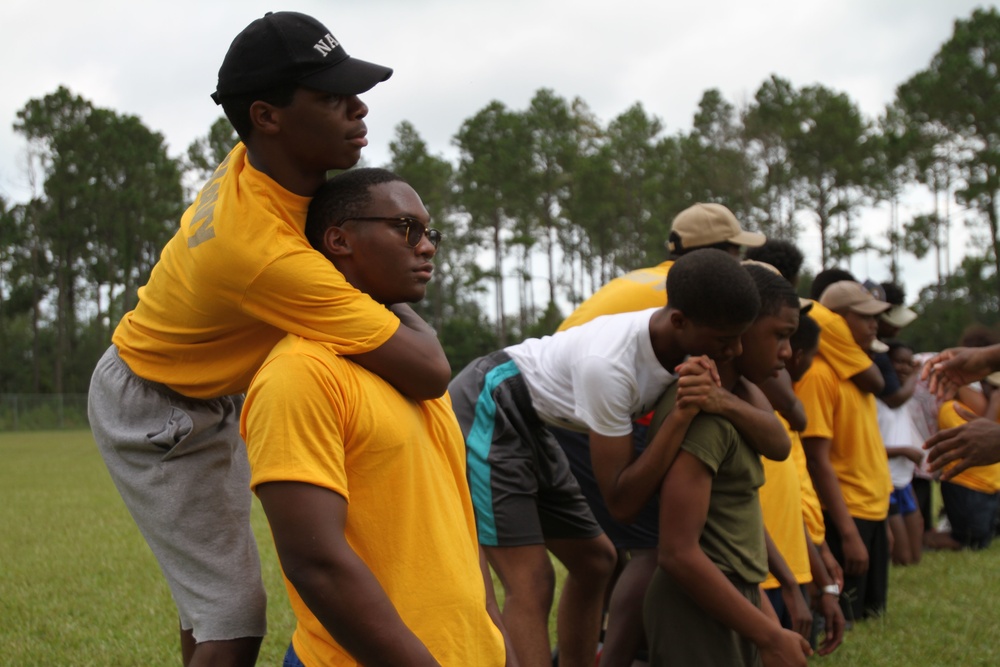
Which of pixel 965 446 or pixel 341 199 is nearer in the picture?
pixel 341 199

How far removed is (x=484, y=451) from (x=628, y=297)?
114 cm

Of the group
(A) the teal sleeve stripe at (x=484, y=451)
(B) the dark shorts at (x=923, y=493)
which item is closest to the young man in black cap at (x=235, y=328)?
(A) the teal sleeve stripe at (x=484, y=451)

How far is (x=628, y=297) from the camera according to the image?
15.8 feet

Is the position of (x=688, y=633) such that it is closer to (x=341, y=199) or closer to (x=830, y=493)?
(x=341, y=199)

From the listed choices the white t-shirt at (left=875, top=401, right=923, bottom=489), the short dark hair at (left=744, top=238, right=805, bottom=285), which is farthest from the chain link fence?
the short dark hair at (left=744, top=238, right=805, bottom=285)

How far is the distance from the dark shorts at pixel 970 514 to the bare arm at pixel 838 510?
402 centimetres

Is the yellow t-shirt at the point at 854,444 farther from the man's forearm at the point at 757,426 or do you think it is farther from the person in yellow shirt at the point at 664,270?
the man's forearm at the point at 757,426

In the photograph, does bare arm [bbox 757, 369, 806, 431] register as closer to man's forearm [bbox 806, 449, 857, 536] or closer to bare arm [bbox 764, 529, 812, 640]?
man's forearm [bbox 806, 449, 857, 536]

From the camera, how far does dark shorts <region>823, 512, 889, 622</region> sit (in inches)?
241

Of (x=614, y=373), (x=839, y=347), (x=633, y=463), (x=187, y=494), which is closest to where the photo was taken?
(x=187, y=494)

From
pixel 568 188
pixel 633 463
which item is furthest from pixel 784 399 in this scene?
pixel 568 188

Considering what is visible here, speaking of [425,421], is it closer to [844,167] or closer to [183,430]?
[183,430]

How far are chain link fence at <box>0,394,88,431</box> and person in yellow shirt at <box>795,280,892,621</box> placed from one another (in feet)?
136

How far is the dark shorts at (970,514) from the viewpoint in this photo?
9.00 m
